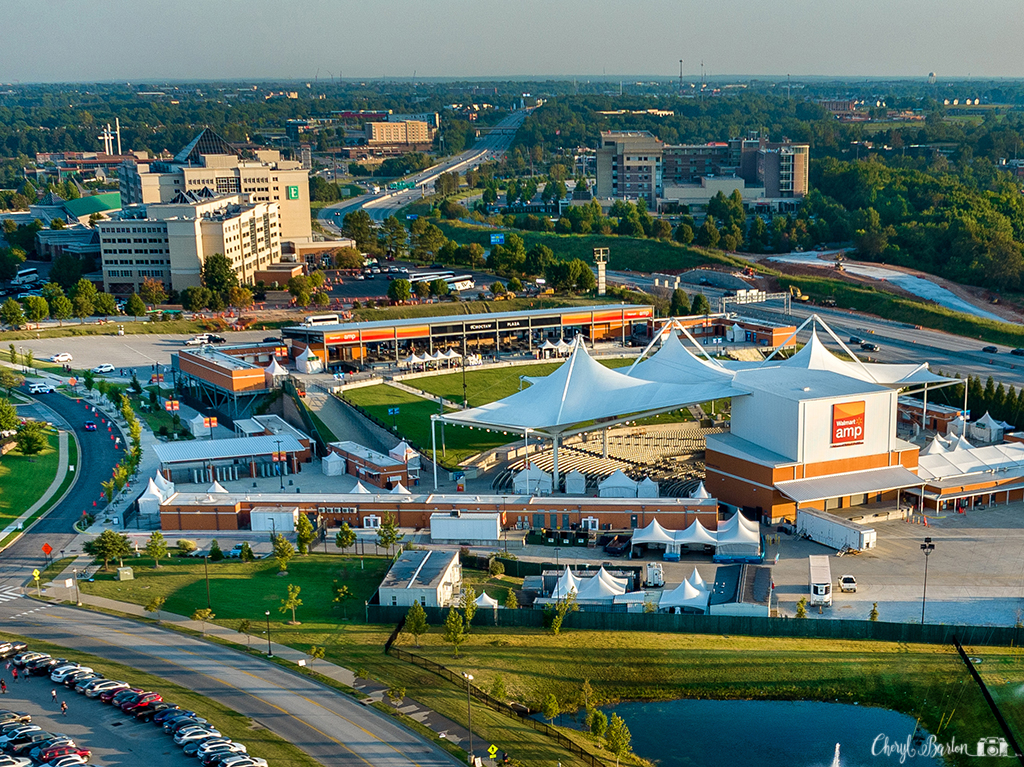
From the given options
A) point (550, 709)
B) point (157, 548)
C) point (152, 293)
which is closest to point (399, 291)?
point (152, 293)

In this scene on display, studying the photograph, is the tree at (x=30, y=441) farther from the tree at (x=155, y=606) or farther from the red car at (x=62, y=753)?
the red car at (x=62, y=753)

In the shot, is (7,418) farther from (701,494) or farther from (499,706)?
(499,706)

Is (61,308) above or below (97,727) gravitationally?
above

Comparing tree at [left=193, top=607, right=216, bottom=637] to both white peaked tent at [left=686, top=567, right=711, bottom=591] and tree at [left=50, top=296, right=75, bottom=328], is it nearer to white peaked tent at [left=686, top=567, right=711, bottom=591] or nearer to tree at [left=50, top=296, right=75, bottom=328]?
white peaked tent at [left=686, top=567, right=711, bottom=591]

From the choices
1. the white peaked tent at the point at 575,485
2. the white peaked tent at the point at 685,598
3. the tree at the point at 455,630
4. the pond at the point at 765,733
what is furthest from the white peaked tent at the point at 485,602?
the white peaked tent at the point at 575,485

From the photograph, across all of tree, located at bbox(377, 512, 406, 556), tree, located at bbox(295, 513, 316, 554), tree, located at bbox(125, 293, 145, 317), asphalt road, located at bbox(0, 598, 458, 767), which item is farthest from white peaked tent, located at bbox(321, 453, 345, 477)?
tree, located at bbox(125, 293, 145, 317)

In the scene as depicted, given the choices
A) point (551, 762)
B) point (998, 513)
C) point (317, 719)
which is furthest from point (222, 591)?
point (998, 513)

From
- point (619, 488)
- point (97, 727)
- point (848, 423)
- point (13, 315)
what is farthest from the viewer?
point (13, 315)
